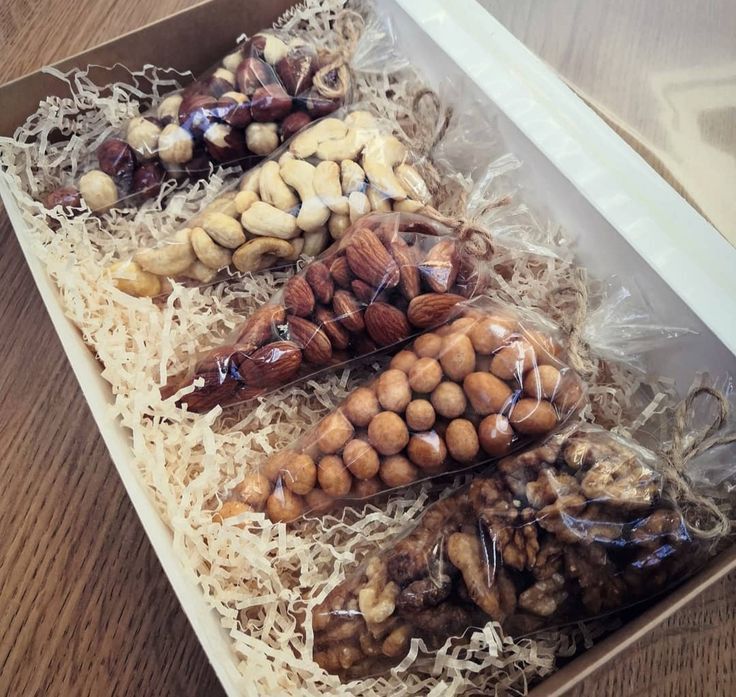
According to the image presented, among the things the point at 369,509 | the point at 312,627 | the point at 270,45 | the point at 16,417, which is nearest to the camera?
the point at 312,627

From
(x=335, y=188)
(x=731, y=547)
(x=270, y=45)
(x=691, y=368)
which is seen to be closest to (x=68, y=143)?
(x=270, y=45)

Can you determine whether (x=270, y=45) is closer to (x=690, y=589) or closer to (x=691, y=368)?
(x=691, y=368)

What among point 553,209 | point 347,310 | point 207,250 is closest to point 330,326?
point 347,310

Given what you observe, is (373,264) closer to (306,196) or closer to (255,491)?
(306,196)

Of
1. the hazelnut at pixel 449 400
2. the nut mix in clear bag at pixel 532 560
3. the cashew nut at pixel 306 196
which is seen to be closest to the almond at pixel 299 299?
the cashew nut at pixel 306 196

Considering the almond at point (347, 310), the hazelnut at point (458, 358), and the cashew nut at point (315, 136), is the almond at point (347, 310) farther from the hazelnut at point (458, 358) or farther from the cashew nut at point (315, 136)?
the cashew nut at point (315, 136)

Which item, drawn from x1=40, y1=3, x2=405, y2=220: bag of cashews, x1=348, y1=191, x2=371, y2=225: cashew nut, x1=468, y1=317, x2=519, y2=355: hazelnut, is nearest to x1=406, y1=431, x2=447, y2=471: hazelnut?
x1=468, y1=317, x2=519, y2=355: hazelnut

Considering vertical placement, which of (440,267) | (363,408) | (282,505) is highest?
(440,267)
